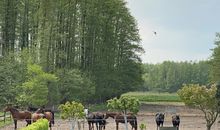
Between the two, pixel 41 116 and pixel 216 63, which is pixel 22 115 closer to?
pixel 41 116

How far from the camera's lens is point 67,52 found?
203ft

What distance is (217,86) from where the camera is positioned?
3222cm

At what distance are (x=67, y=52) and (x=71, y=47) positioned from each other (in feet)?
3.17

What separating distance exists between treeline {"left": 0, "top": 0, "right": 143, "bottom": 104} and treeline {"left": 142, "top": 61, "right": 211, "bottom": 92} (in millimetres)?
89933

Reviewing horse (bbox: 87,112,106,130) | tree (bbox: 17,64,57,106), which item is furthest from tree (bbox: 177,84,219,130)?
tree (bbox: 17,64,57,106)

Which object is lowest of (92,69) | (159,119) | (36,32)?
(159,119)

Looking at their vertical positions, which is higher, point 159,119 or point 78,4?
point 78,4

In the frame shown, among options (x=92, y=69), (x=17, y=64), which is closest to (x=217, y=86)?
(x=17, y=64)

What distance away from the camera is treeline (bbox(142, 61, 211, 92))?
16462cm

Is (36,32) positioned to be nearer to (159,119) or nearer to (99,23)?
(99,23)

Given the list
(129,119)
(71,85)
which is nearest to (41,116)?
(129,119)

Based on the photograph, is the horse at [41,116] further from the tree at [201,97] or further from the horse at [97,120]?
the tree at [201,97]

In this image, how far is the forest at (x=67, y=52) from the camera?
49.6 m

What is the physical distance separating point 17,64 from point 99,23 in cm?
1615
